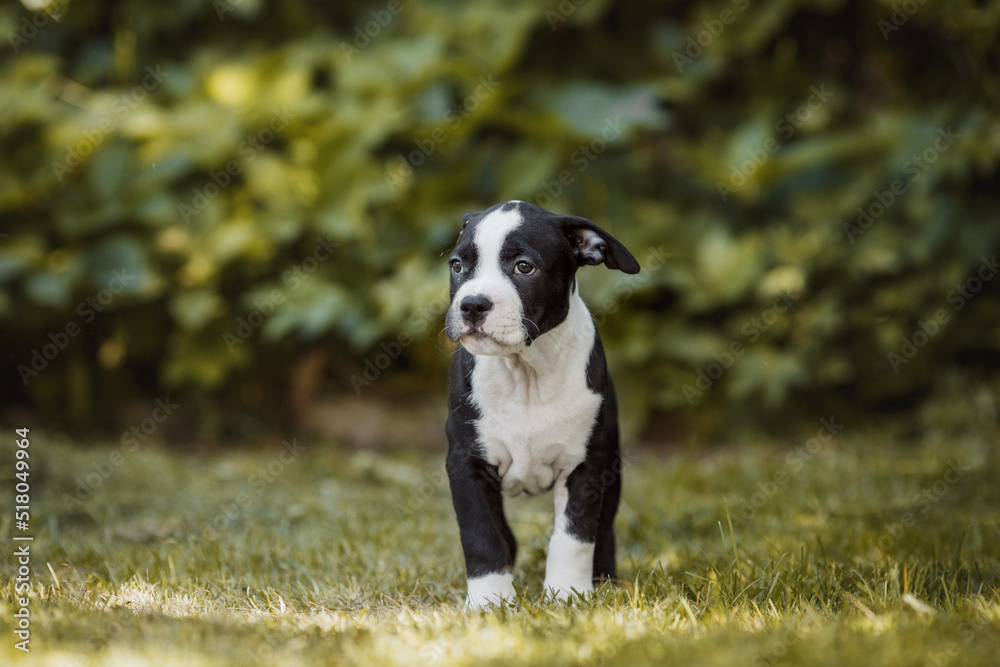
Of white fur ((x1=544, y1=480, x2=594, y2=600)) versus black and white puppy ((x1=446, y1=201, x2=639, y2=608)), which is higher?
black and white puppy ((x1=446, y1=201, x2=639, y2=608))

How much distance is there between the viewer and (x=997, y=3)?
490cm

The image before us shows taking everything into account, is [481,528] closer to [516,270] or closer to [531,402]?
[531,402]

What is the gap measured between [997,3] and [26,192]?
5.67 metres

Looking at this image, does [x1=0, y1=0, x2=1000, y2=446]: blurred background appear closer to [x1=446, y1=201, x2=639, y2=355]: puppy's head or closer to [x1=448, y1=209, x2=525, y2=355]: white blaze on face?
[x1=446, y1=201, x2=639, y2=355]: puppy's head

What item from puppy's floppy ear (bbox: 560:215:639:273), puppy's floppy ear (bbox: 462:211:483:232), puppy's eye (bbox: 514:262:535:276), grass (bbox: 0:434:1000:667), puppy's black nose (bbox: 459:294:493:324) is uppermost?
puppy's floppy ear (bbox: 462:211:483:232)

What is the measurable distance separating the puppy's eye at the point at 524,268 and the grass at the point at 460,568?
2.94 feet

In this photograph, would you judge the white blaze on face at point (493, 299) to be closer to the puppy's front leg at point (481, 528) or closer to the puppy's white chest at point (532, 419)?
the puppy's white chest at point (532, 419)

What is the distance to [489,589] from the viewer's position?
2490 millimetres

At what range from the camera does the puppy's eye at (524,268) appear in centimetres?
257

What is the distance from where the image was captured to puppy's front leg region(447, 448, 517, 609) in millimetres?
2498

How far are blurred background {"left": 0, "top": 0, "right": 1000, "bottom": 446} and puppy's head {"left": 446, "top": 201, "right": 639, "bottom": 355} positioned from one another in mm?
2506

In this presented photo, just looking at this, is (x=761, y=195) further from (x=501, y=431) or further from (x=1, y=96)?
(x=1, y=96)

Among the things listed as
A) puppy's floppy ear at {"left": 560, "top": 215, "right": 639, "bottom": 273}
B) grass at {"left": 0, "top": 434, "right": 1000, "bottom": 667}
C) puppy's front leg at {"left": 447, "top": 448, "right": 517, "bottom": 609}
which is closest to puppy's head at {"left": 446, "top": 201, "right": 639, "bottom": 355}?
puppy's floppy ear at {"left": 560, "top": 215, "right": 639, "bottom": 273}

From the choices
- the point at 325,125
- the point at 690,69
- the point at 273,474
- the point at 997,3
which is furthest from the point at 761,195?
the point at 273,474
